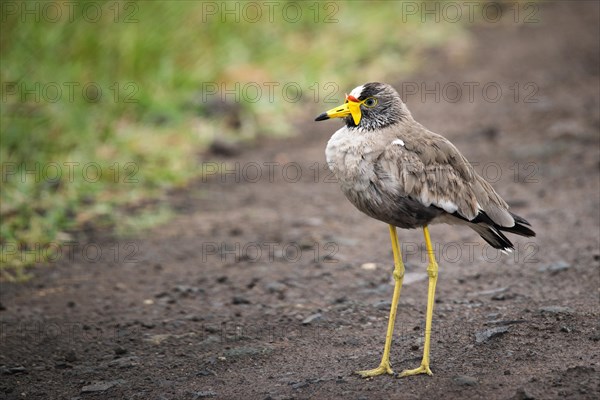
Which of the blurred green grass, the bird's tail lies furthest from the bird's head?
the blurred green grass

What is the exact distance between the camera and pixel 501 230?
4.68 m

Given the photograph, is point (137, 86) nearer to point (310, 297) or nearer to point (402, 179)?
point (310, 297)

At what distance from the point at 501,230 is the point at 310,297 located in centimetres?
153

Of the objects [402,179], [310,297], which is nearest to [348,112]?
[402,179]

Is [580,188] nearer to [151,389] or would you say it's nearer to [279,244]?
[279,244]

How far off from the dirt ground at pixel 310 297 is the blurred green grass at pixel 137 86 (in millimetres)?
504

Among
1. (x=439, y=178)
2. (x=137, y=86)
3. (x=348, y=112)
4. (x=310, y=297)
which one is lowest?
(x=310, y=297)

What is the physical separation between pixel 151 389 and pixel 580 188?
4703 millimetres

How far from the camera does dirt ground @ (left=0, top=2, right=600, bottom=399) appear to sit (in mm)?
4387

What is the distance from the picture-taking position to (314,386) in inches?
167

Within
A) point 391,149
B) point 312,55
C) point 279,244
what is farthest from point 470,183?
point 312,55

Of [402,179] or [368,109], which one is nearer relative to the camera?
[402,179]

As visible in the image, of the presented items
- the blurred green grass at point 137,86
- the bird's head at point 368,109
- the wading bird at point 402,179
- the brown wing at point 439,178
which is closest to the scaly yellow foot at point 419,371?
the wading bird at point 402,179

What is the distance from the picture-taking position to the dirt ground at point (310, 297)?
14.4ft
